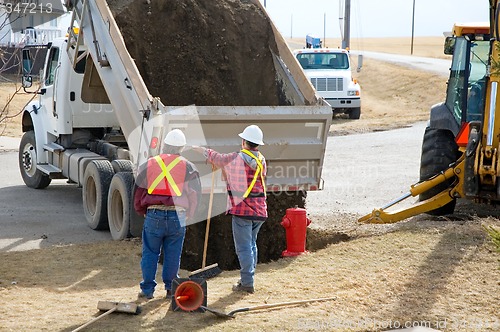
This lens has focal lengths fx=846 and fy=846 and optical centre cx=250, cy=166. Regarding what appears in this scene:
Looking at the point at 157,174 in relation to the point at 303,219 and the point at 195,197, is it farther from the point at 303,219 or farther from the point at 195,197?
the point at 303,219

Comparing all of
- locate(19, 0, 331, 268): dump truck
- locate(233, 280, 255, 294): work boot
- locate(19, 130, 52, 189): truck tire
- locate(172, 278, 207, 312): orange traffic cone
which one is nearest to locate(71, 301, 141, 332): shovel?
locate(172, 278, 207, 312): orange traffic cone

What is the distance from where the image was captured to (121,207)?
11.7m

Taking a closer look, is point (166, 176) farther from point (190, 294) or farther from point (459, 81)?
point (459, 81)

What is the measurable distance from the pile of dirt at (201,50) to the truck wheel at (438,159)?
244 centimetres

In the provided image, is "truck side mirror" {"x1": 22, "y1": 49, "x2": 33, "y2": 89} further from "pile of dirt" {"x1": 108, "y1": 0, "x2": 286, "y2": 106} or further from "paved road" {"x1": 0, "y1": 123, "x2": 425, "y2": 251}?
"pile of dirt" {"x1": 108, "y1": 0, "x2": 286, "y2": 106}

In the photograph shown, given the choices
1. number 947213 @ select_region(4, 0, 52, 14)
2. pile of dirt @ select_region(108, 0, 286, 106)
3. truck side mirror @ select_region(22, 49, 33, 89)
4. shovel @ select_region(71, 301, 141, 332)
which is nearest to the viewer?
shovel @ select_region(71, 301, 141, 332)

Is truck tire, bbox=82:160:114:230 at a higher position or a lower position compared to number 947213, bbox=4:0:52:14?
lower

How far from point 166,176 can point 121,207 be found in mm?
3516

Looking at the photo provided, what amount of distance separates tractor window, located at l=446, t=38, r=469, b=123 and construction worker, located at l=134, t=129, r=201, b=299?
17.4 ft

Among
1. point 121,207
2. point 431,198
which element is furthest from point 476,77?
point 121,207

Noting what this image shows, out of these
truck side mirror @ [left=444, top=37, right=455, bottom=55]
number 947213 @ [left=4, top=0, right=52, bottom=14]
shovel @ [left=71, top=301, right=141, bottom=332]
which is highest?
number 947213 @ [left=4, top=0, right=52, bottom=14]

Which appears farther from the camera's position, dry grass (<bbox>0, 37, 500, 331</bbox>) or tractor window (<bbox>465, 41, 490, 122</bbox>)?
tractor window (<bbox>465, 41, 490, 122</bbox>)

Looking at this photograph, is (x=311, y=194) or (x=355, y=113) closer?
(x=311, y=194)

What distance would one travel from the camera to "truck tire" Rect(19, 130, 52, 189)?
15242 millimetres
